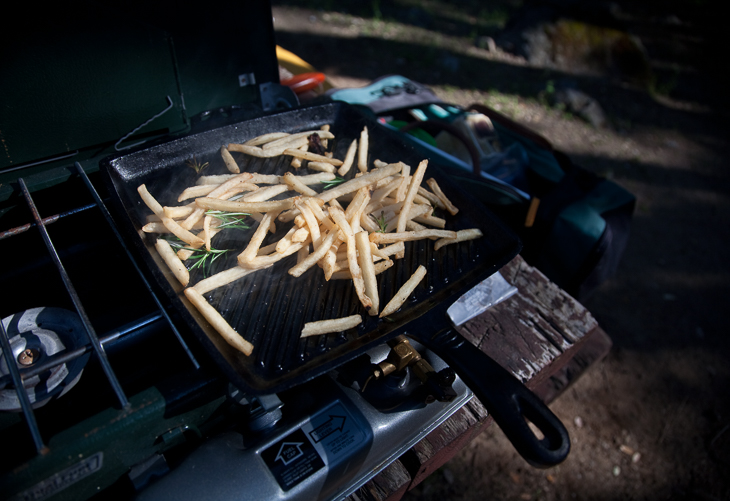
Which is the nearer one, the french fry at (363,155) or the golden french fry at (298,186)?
the golden french fry at (298,186)

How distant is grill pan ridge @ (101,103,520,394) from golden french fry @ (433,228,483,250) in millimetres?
76

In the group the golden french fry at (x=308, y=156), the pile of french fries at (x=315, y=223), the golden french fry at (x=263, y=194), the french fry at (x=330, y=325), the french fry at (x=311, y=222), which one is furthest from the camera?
the golden french fry at (x=308, y=156)

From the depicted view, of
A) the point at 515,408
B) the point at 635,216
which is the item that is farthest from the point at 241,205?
the point at 635,216

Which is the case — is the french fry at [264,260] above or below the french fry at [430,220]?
above

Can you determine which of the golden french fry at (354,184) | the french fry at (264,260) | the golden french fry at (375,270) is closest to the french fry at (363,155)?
the golden french fry at (354,184)

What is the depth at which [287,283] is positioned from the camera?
7.00 feet

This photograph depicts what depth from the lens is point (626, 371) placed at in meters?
4.29

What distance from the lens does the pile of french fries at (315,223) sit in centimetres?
189

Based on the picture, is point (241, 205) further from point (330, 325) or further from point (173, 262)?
point (330, 325)

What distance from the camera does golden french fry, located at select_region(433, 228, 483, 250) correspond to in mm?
2268

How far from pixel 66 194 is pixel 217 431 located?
160cm

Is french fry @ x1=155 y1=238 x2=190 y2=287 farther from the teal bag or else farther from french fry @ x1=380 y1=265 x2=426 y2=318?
the teal bag

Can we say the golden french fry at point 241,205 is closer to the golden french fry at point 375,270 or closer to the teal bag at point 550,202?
the golden french fry at point 375,270

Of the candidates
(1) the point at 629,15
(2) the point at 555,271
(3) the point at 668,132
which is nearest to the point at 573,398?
(2) the point at 555,271
